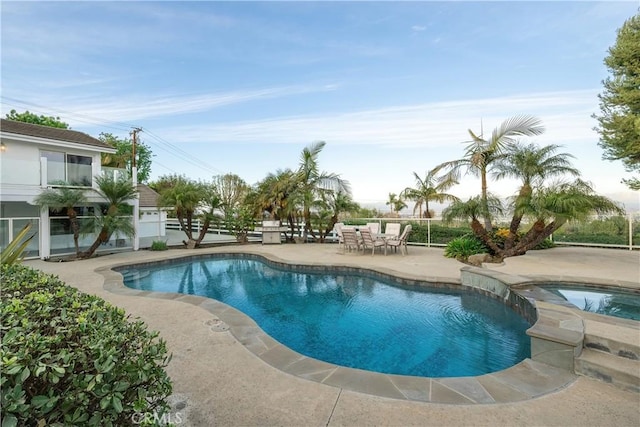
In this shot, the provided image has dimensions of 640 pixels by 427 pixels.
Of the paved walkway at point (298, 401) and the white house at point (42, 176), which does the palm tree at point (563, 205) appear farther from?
the white house at point (42, 176)

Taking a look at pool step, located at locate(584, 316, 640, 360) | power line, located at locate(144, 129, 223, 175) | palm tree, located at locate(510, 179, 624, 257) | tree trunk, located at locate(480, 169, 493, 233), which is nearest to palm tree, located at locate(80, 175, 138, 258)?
tree trunk, located at locate(480, 169, 493, 233)

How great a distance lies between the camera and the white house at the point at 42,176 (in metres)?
11.1

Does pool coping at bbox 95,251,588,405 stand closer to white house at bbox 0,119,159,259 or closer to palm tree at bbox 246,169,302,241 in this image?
palm tree at bbox 246,169,302,241

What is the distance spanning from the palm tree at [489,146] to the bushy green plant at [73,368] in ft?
32.9

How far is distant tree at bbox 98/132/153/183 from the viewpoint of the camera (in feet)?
109

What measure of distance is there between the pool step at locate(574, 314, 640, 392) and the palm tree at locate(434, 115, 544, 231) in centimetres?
610

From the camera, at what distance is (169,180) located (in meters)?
33.9

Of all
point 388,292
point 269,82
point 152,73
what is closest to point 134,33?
point 152,73

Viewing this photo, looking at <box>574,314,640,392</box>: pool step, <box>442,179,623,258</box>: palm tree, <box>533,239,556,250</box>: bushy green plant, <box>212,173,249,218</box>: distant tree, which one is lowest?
<box>574,314,640,392</box>: pool step

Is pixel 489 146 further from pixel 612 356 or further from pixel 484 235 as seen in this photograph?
pixel 612 356

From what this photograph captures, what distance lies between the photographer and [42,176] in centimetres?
1157

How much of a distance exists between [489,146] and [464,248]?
353cm

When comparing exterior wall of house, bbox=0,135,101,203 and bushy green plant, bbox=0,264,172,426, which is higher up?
exterior wall of house, bbox=0,135,101,203

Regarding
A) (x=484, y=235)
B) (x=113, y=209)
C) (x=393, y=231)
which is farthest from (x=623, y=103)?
(x=113, y=209)
